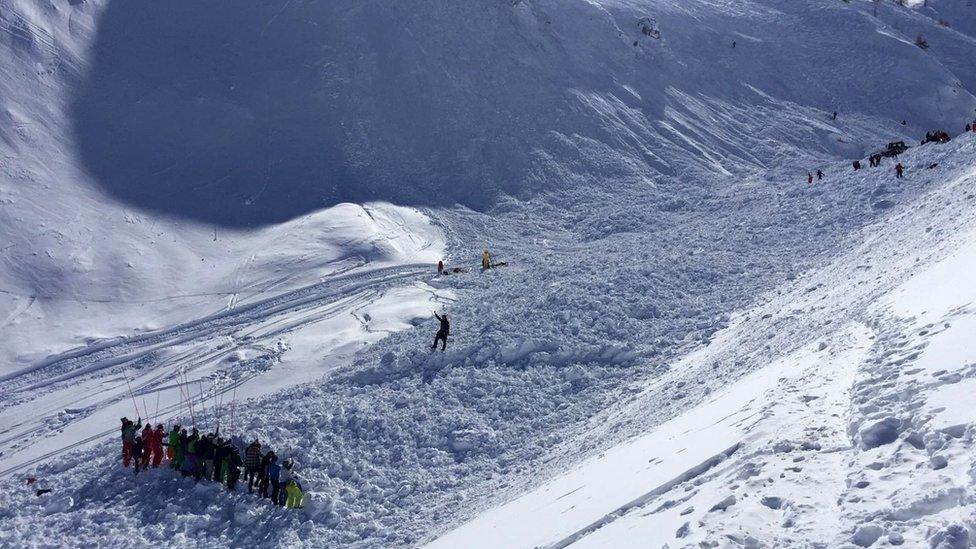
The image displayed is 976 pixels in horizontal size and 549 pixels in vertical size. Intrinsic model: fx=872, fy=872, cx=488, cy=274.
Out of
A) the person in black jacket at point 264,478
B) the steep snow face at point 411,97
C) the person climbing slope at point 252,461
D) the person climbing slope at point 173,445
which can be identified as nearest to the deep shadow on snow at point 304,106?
the steep snow face at point 411,97

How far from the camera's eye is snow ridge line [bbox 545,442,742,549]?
9551 mm

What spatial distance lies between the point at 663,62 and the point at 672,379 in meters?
36.9

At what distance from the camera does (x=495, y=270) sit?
2870 cm

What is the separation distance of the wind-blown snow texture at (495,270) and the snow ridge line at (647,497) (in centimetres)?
5

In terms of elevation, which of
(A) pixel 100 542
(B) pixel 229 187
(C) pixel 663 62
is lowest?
(A) pixel 100 542

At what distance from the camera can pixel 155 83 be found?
39625 millimetres

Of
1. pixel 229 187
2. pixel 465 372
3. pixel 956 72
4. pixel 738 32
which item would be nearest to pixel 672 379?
pixel 465 372

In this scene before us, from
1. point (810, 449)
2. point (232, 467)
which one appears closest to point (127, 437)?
point (232, 467)

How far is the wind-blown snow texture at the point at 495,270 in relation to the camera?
33.8ft

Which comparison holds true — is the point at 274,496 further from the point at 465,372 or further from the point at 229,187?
the point at 229,187

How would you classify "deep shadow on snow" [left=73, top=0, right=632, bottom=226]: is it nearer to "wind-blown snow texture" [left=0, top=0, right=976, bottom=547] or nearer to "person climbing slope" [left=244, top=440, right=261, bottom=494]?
"wind-blown snow texture" [left=0, top=0, right=976, bottom=547]

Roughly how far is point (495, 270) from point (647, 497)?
19.2m

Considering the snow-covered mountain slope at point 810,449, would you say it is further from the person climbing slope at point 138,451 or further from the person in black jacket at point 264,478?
the person climbing slope at point 138,451

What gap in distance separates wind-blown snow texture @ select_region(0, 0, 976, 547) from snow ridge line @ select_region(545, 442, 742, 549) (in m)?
0.05
